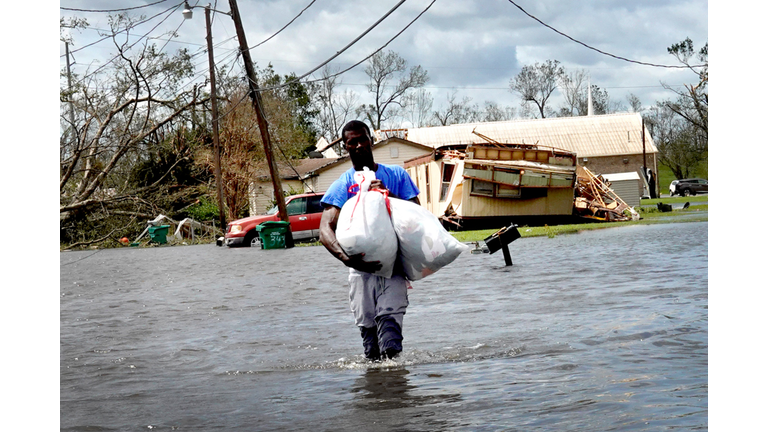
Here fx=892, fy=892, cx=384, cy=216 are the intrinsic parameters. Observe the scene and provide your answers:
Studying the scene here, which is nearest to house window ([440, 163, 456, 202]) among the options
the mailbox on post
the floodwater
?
the mailbox on post

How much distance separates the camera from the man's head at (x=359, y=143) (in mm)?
4691

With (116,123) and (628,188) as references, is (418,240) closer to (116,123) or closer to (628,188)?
(116,123)

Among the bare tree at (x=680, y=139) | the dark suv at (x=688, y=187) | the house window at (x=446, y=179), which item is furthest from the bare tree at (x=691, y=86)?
the dark suv at (x=688, y=187)

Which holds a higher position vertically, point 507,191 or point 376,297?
point 507,191

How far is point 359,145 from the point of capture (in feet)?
15.4

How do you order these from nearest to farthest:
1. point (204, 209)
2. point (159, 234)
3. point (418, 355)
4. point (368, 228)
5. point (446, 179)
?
point (368, 228)
point (418, 355)
point (159, 234)
point (446, 179)
point (204, 209)

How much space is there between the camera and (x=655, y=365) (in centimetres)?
493

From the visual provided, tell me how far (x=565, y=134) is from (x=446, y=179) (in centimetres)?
1591

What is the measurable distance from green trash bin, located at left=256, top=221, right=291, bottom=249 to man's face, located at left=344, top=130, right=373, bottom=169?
15.3 meters

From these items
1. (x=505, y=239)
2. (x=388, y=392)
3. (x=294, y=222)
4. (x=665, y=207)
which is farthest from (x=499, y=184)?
(x=388, y=392)
